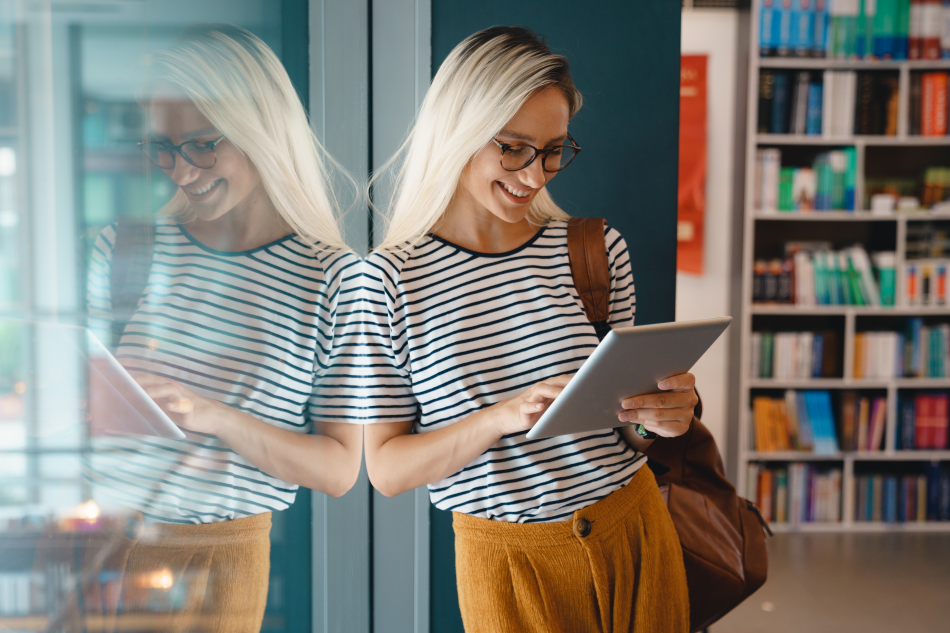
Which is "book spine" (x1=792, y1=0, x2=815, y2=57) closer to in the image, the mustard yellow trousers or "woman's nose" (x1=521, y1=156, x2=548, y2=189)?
"woman's nose" (x1=521, y1=156, x2=548, y2=189)

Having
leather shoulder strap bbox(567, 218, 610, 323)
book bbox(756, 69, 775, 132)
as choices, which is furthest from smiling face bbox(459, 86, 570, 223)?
book bbox(756, 69, 775, 132)

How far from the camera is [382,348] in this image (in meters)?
0.90

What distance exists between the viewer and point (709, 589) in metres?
1.15

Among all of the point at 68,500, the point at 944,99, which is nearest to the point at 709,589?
the point at 68,500

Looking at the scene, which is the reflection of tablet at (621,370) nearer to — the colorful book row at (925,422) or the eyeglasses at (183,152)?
the eyeglasses at (183,152)

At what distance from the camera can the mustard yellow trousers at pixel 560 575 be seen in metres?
0.95

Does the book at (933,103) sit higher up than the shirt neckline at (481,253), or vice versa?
the book at (933,103)

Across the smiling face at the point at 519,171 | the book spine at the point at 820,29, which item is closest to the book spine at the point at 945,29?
the book spine at the point at 820,29

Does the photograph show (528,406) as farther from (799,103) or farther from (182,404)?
(799,103)

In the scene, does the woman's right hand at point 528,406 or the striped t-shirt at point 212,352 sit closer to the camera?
the striped t-shirt at point 212,352

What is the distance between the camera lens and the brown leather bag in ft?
Answer: 3.76

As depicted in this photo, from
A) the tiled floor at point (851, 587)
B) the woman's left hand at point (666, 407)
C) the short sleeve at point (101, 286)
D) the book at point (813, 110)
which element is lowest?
the tiled floor at point (851, 587)

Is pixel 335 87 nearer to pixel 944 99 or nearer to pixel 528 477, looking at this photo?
pixel 528 477

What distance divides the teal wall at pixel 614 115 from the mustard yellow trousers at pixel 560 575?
45 cm
